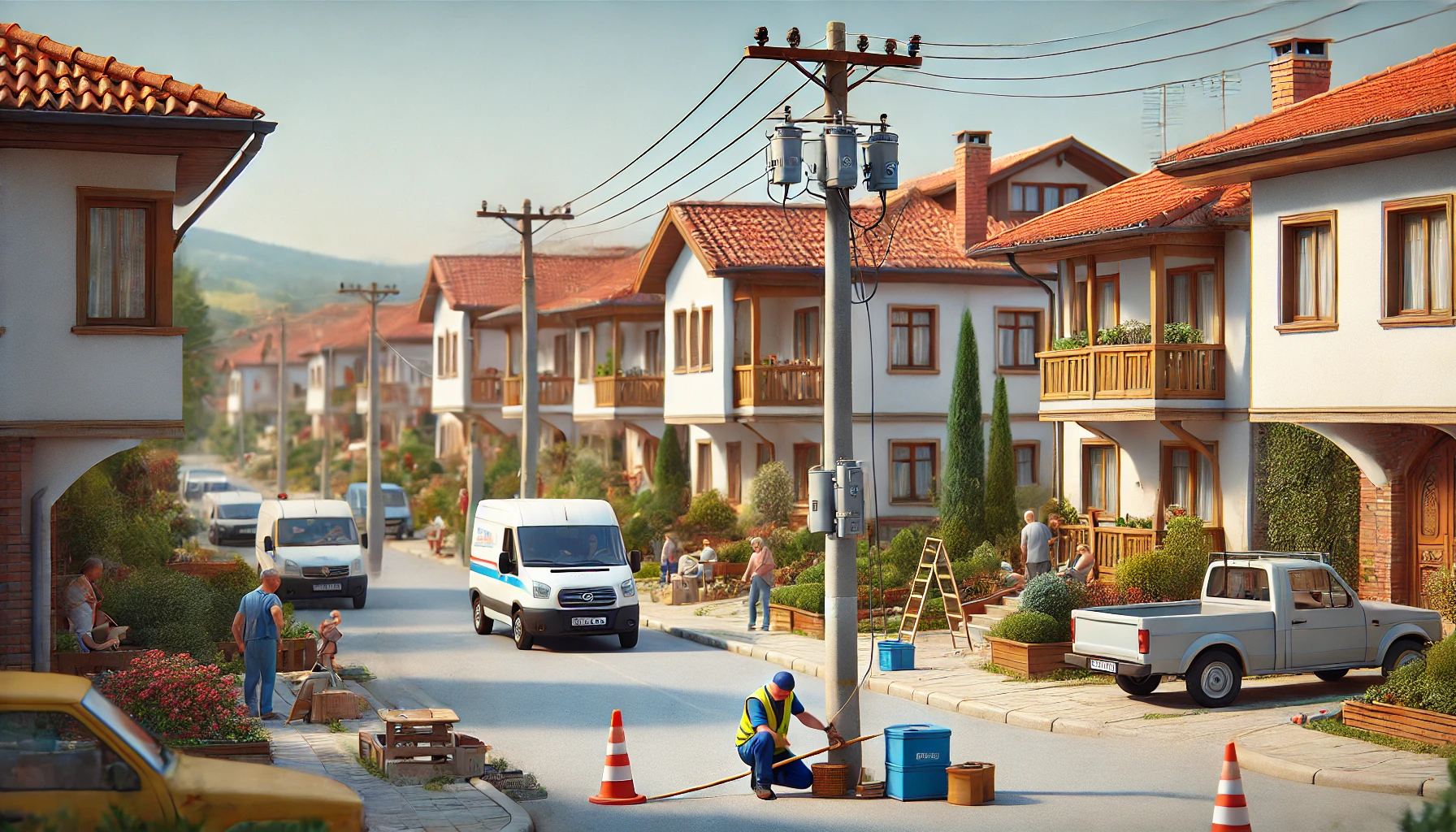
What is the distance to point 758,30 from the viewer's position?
13.9 metres

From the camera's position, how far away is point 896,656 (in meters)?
20.2

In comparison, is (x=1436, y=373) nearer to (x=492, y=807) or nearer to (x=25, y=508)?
(x=492, y=807)

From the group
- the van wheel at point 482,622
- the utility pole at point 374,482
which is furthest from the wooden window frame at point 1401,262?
the utility pole at point 374,482

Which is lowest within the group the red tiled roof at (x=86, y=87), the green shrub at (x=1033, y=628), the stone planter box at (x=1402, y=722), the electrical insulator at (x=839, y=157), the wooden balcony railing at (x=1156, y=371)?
the stone planter box at (x=1402, y=722)

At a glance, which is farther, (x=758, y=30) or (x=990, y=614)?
Answer: (x=990, y=614)

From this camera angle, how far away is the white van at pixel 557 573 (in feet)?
73.3

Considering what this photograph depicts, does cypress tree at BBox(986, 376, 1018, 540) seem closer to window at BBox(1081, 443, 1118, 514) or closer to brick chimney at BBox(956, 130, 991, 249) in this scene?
window at BBox(1081, 443, 1118, 514)

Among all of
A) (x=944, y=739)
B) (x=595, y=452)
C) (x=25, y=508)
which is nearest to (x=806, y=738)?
(x=944, y=739)

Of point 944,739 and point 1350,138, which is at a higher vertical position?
point 1350,138

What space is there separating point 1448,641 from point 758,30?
9394 mm

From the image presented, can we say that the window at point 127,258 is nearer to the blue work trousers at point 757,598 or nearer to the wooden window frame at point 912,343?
the blue work trousers at point 757,598

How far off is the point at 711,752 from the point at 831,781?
236 cm

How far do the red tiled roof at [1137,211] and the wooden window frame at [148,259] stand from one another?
1523cm

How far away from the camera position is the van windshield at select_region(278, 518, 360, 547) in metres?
28.9
